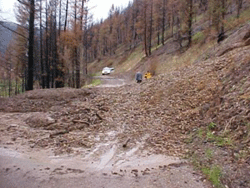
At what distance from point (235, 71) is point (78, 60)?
46.7 ft

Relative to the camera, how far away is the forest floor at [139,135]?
4.59 meters

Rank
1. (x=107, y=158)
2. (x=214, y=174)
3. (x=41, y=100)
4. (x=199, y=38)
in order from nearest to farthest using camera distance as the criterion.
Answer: (x=214, y=174), (x=107, y=158), (x=41, y=100), (x=199, y=38)

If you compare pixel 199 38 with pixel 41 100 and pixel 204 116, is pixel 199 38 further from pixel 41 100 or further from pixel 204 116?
pixel 41 100

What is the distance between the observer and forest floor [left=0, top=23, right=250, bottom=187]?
15.1 feet

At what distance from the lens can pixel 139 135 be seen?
7211mm

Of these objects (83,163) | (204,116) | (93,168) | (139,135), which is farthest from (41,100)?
(204,116)

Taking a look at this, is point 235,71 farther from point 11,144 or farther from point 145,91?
point 11,144

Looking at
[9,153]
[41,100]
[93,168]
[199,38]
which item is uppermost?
[199,38]

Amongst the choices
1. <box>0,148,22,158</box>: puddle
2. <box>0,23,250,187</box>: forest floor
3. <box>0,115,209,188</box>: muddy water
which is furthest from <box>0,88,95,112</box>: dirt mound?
<box>0,148,22,158</box>: puddle

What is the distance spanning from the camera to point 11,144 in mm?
6297

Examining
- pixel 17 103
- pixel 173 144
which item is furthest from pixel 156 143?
pixel 17 103

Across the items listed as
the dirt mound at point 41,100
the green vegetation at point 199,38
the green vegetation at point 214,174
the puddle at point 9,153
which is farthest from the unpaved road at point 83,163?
the green vegetation at point 199,38

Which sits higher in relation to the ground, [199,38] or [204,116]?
[199,38]

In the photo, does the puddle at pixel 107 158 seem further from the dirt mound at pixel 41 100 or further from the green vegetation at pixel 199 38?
the green vegetation at pixel 199 38
